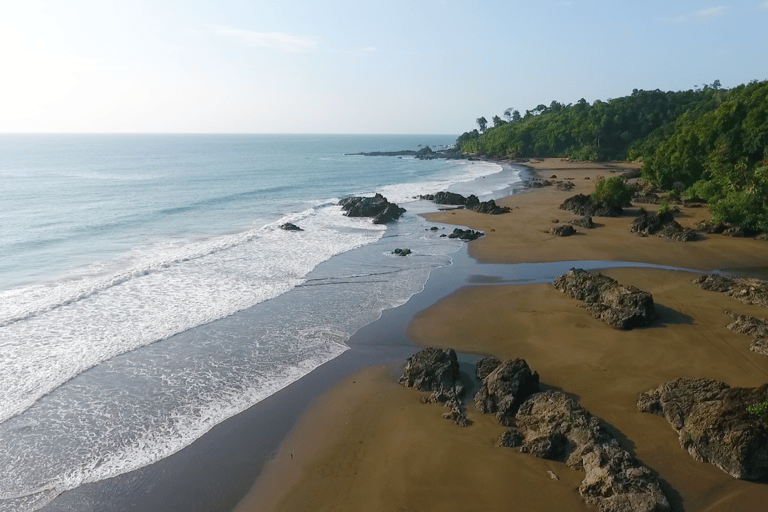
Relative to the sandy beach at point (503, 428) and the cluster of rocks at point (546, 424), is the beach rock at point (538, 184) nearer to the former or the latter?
the sandy beach at point (503, 428)

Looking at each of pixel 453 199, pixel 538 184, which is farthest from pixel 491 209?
pixel 538 184

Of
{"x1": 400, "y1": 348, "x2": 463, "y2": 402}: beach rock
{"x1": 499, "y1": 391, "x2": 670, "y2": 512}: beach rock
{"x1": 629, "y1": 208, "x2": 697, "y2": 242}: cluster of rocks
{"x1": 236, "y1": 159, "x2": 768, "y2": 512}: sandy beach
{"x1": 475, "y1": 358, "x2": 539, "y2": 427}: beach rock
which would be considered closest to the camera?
{"x1": 499, "y1": 391, "x2": 670, "y2": 512}: beach rock

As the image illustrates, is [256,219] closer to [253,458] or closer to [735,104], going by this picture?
[253,458]

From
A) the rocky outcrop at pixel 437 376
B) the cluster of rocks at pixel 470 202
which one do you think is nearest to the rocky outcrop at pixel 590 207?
the cluster of rocks at pixel 470 202

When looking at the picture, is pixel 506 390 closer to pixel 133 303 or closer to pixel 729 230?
pixel 133 303

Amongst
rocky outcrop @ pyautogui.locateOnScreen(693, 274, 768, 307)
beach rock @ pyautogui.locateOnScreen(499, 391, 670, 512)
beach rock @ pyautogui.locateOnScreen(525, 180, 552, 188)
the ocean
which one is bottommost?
the ocean

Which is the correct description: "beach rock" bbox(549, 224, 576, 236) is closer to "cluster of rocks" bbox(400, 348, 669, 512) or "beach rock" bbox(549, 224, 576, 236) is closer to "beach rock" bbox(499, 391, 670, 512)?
"cluster of rocks" bbox(400, 348, 669, 512)

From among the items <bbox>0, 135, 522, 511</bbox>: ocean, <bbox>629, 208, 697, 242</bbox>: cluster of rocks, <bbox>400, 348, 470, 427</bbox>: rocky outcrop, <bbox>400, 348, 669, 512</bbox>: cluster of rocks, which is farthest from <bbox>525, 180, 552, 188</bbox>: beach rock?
<bbox>400, 348, 470, 427</bbox>: rocky outcrop
